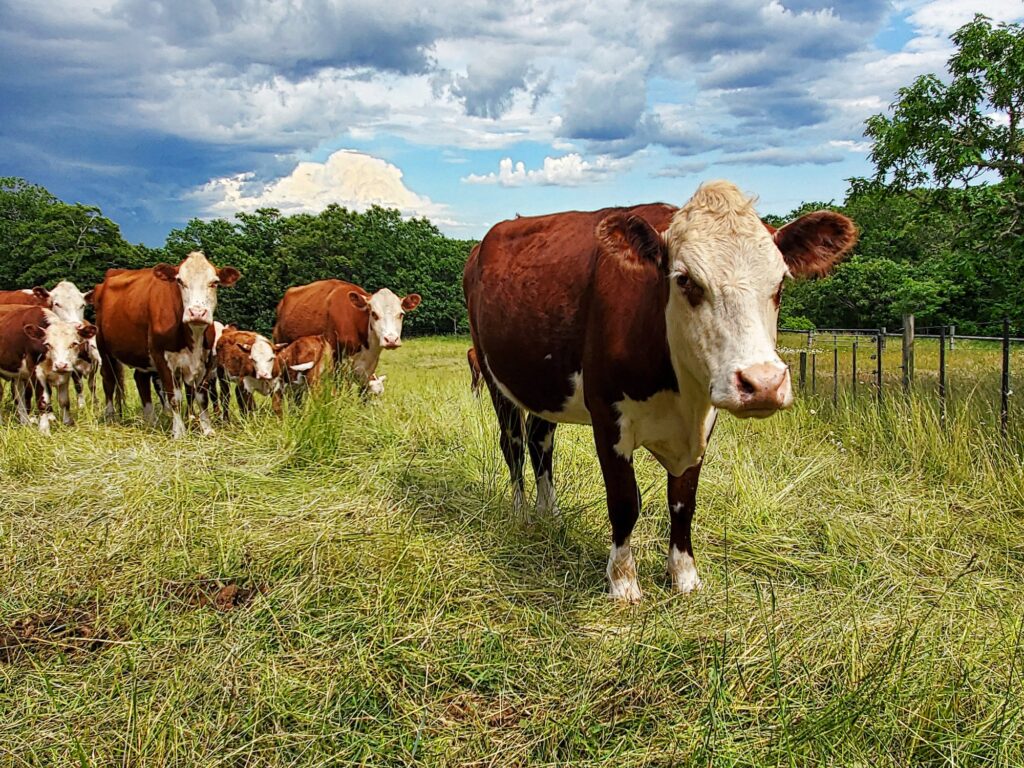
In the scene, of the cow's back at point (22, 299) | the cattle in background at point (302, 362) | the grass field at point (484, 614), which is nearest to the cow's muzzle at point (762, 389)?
the grass field at point (484, 614)

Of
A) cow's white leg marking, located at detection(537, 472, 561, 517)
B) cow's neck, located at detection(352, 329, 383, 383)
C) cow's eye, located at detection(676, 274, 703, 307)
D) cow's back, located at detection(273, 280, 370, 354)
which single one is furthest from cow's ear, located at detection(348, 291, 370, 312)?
cow's eye, located at detection(676, 274, 703, 307)

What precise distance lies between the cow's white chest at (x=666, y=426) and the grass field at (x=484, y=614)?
0.67m

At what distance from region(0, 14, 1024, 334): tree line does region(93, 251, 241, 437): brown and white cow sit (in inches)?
260

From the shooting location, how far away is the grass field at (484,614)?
2520 mm

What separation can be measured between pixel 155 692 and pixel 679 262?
2784mm

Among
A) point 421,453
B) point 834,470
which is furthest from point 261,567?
point 834,470

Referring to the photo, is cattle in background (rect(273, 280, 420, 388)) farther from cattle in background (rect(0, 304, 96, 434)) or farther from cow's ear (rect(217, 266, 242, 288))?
cattle in background (rect(0, 304, 96, 434))

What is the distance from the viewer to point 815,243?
9.99 ft

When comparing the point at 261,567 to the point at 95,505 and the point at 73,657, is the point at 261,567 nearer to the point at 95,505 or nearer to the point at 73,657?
the point at 73,657

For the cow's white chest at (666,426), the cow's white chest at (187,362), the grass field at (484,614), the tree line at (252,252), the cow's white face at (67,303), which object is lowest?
the grass field at (484,614)

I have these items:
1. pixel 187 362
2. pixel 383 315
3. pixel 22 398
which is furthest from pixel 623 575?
pixel 22 398

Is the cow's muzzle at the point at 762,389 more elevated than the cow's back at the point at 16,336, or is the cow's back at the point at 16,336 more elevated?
the cow's back at the point at 16,336

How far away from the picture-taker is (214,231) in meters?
43.3

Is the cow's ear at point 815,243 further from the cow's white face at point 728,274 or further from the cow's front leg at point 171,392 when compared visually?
the cow's front leg at point 171,392
